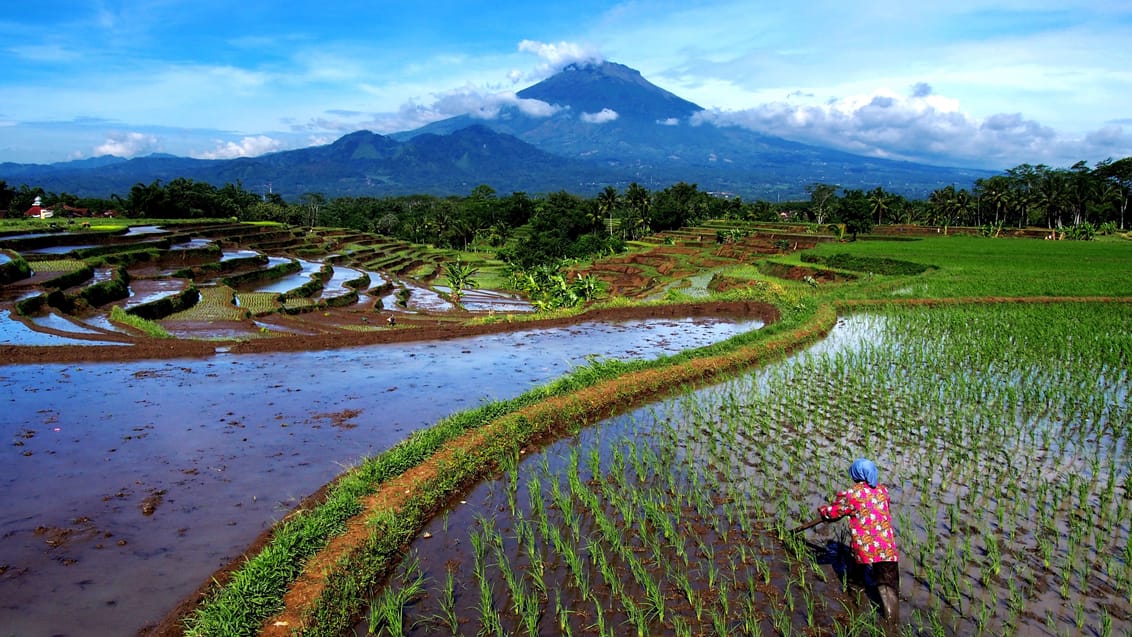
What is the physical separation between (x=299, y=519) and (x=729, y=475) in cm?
419

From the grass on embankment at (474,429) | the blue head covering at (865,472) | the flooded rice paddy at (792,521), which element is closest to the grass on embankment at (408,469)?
the grass on embankment at (474,429)

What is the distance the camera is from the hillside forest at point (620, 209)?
48812 mm

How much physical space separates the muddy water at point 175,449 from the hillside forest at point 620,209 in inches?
1409

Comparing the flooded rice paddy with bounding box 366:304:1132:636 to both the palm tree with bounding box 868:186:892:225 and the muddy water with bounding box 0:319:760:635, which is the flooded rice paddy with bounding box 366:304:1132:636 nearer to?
the muddy water with bounding box 0:319:760:635

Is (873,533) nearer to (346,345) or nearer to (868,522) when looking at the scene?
(868,522)

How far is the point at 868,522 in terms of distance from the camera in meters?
4.46

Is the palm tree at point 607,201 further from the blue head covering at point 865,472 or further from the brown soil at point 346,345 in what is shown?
the blue head covering at point 865,472

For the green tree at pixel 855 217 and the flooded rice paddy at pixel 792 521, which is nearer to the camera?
the flooded rice paddy at pixel 792 521

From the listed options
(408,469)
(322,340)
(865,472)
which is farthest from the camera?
(322,340)

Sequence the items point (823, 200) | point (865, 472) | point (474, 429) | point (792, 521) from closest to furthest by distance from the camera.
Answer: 1. point (865, 472)
2. point (792, 521)
3. point (474, 429)
4. point (823, 200)

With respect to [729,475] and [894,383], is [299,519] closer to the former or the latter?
[729,475]

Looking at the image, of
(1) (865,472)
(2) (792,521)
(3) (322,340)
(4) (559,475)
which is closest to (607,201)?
(3) (322,340)

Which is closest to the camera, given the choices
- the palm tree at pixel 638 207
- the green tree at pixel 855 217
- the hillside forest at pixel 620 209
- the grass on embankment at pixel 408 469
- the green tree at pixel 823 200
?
the grass on embankment at pixel 408 469

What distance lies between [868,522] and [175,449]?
7166 millimetres
